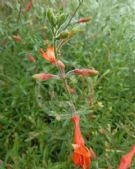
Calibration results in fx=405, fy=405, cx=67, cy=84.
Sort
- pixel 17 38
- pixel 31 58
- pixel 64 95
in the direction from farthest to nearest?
pixel 17 38 → pixel 31 58 → pixel 64 95

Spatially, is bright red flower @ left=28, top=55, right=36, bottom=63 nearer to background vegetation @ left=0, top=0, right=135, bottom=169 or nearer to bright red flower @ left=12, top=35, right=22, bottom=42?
background vegetation @ left=0, top=0, right=135, bottom=169

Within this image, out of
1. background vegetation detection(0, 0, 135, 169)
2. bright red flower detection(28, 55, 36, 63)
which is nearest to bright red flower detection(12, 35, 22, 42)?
background vegetation detection(0, 0, 135, 169)

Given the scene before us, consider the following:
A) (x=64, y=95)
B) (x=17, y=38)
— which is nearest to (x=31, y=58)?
(x=17, y=38)

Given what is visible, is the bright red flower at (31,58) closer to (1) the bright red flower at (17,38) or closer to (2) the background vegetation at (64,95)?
(2) the background vegetation at (64,95)

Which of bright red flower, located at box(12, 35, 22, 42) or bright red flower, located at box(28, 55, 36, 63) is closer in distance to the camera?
bright red flower, located at box(28, 55, 36, 63)

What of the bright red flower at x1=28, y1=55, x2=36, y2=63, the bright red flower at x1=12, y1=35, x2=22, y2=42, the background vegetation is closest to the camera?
the background vegetation

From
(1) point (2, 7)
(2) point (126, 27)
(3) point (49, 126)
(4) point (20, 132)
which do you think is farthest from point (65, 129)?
(1) point (2, 7)

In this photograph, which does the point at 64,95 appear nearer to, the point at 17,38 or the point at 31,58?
the point at 31,58

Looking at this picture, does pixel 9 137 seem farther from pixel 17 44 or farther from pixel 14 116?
pixel 17 44

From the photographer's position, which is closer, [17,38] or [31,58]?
[31,58]
